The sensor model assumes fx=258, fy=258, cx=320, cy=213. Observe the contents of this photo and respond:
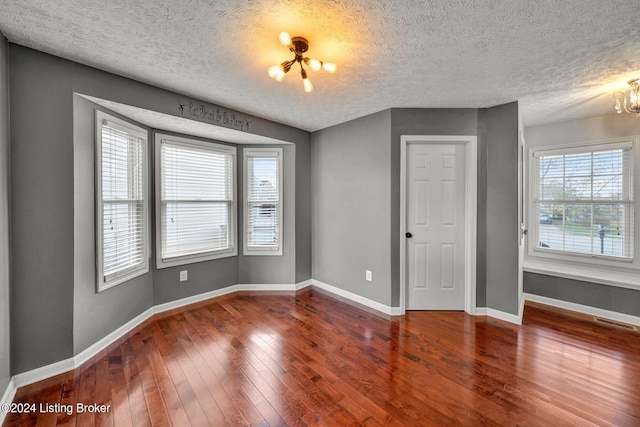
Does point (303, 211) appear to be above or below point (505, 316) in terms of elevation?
above

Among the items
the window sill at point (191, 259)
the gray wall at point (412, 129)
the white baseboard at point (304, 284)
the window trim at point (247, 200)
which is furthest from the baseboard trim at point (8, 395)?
the gray wall at point (412, 129)

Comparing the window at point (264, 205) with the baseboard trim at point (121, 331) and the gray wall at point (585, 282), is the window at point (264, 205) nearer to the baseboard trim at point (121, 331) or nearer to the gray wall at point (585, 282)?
the baseboard trim at point (121, 331)

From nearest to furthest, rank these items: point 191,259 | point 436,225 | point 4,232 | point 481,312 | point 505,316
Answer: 1. point 4,232
2. point 505,316
3. point 481,312
4. point 436,225
5. point 191,259

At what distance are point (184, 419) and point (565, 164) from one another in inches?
199

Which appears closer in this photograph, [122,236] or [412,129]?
[122,236]

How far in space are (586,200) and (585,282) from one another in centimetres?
111

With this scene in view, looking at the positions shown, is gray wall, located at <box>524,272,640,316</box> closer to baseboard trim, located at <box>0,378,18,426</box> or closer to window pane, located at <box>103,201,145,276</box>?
window pane, located at <box>103,201,145,276</box>

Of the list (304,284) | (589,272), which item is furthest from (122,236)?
(589,272)

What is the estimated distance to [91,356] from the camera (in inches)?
88.0

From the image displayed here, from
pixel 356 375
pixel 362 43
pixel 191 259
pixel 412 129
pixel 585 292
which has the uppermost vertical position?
pixel 362 43

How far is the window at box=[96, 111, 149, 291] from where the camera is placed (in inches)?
92.0

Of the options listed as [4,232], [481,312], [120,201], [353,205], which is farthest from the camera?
[353,205]

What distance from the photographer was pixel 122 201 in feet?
8.54

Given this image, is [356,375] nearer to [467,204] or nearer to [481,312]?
[481,312]
